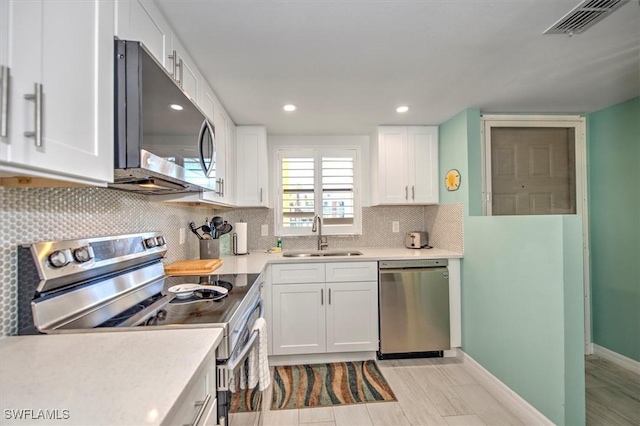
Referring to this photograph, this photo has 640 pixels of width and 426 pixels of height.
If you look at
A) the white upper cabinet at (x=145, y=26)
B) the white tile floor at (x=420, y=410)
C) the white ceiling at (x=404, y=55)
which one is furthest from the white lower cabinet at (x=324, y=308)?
the white upper cabinet at (x=145, y=26)

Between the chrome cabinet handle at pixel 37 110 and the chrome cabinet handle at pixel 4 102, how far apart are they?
0.15 feet

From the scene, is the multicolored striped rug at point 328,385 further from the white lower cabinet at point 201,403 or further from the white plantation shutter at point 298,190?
the white plantation shutter at point 298,190

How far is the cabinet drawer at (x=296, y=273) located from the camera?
8.48 feet

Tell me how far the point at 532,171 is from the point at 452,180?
67cm

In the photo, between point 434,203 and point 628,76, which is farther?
point 434,203

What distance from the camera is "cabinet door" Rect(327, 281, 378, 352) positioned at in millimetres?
2607


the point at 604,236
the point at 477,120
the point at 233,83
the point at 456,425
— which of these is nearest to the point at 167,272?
the point at 233,83

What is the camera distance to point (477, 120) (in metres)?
2.53

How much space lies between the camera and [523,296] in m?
1.92

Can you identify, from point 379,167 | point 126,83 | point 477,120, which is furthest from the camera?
point 379,167

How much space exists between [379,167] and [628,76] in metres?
1.87

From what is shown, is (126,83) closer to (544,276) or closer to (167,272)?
(167,272)

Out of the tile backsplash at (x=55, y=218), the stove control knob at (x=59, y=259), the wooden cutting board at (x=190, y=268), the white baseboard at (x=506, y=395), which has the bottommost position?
the white baseboard at (x=506, y=395)

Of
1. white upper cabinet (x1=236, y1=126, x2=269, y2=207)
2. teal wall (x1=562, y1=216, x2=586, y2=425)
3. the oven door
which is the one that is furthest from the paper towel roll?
teal wall (x1=562, y1=216, x2=586, y2=425)
